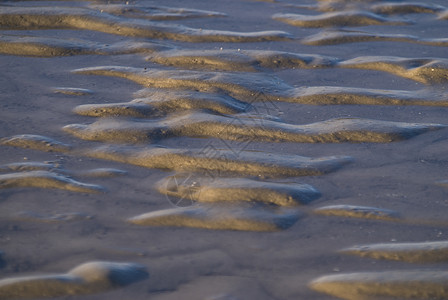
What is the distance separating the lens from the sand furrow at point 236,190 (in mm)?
2049

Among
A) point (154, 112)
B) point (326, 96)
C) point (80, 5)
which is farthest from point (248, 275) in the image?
point (80, 5)

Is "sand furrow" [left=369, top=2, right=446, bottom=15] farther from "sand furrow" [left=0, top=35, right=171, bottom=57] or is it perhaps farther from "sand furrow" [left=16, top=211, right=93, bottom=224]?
"sand furrow" [left=16, top=211, right=93, bottom=224]

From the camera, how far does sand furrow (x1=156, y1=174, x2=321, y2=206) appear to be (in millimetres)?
2049

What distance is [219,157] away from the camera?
7.61 ft

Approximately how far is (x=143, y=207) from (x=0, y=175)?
0.50m

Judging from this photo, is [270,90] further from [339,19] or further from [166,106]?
[339,19]

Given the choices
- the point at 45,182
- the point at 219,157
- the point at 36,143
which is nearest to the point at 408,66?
the point at 219,157

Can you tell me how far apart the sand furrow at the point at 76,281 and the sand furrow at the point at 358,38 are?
2.28 m

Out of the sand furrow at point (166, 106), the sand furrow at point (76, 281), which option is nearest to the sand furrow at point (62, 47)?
the sand furrow at point (166, 106)

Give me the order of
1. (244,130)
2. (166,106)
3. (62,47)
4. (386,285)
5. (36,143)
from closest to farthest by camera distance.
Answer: (386,285), (36,143), (244,130), (166,106), (62,47)

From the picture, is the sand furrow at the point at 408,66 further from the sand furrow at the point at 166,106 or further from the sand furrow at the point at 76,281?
the sand furrow at the point at 76,281

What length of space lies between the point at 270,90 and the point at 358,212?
110 centimetres

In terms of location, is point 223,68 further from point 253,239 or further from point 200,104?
point 253,239

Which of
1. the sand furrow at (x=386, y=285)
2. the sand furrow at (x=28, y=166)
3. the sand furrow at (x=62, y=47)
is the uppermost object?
the sand furrow at (x=62, y=47)
